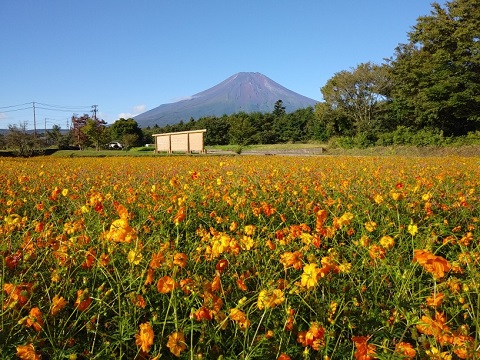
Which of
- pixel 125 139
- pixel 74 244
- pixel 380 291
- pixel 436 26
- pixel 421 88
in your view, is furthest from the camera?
pixel 125 139

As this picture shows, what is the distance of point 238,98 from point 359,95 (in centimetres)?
12209

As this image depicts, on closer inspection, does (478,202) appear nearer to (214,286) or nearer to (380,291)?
(380,291)

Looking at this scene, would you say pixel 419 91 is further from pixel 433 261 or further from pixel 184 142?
pixel 433 261

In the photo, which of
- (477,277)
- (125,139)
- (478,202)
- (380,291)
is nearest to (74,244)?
(380,291)

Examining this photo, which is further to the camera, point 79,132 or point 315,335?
point 79,132

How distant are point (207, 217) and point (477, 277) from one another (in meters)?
1.99

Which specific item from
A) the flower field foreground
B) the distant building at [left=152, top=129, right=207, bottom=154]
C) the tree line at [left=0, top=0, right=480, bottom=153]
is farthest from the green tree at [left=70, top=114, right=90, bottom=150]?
the flower field foreground

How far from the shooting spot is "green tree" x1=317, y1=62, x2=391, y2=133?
106 feet

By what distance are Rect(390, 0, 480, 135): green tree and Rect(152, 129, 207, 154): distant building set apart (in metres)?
15.4

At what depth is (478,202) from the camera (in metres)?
3.42

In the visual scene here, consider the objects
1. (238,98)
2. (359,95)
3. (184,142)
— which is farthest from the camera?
(238,98)

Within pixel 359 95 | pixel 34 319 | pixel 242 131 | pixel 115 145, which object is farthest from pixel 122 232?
pixel 115 145

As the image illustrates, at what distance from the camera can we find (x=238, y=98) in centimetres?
15200

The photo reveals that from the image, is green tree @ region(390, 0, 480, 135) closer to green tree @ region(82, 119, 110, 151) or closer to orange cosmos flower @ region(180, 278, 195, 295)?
orange cosmos flower @ region(180, 278, 195, 295)
